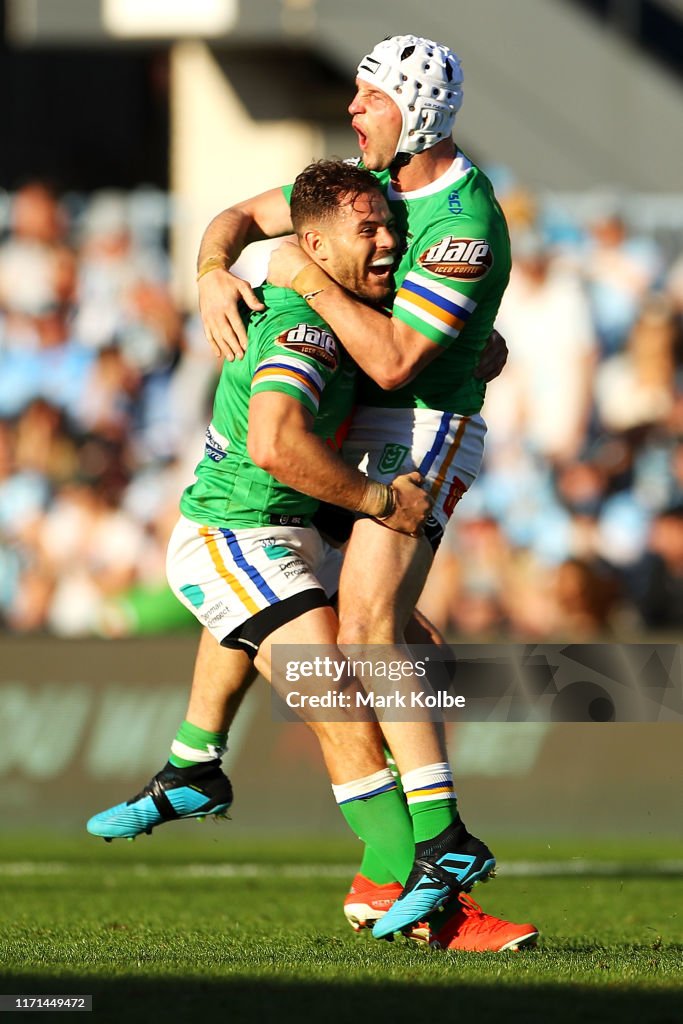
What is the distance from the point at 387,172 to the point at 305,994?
9.47ft

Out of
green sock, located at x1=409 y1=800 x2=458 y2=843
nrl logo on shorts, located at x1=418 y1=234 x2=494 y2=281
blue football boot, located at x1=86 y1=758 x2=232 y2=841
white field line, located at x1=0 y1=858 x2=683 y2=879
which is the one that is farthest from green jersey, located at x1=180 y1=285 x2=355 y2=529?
Answer: white field line, located at x1=0 y1=858 x2=683 y2=879

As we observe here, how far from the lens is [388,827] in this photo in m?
6.17

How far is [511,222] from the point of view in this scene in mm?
11781

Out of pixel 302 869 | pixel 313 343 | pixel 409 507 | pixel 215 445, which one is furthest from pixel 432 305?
pixel 302 869

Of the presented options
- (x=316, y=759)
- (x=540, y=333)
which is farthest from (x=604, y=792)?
(x=540, y=333)

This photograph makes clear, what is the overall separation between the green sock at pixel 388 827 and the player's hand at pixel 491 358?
5.09 ft

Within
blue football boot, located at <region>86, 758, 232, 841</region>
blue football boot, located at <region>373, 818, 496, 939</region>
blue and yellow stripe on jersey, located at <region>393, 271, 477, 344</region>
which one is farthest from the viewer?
blue football boot, located at <region>86, 758, 232, 841</region>

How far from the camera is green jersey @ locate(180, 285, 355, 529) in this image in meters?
5.96

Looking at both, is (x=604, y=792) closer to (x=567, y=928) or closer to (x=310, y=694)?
(x=567, y=928)

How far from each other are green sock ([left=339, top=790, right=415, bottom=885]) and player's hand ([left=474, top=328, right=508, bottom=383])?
5.09 feet

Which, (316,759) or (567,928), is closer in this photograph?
(567,928)

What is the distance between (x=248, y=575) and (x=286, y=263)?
41.7 inches

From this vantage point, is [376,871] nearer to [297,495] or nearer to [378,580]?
[378,580]

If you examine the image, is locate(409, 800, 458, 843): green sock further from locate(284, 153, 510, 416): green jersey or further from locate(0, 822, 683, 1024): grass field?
locate(284, 153, 510, 416): green jersey
